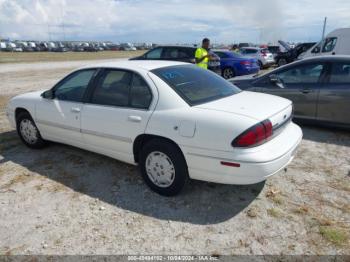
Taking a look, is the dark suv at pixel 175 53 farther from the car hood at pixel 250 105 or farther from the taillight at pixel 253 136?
the taillight at pixel 253 136

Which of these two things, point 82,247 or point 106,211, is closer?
point 82,247

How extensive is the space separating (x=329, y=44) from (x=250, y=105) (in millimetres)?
15594

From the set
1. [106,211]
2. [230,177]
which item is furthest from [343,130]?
[106,211]

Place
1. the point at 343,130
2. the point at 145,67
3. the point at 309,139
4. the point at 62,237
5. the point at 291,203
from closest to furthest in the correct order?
the point at 62,237 → the point at 291,203 → the point at 145,67 → the point at 309,139 → the point at 343,130

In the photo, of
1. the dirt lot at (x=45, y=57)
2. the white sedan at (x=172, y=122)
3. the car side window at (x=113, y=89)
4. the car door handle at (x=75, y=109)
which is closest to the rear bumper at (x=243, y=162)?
the white sedan at (x=172, y=122)

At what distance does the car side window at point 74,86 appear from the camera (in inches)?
170

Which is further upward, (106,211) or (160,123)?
(160,123)

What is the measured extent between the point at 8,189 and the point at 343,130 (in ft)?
19.1

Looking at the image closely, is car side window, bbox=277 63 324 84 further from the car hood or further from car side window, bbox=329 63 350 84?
the car hood

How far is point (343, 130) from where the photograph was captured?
5.88m

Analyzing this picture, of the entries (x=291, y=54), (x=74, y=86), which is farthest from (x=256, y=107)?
(x=291, y=54)

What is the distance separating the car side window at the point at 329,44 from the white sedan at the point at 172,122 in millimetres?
14747

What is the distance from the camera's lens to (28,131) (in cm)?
518

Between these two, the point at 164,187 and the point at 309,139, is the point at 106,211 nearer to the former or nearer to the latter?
the point at 164,187
